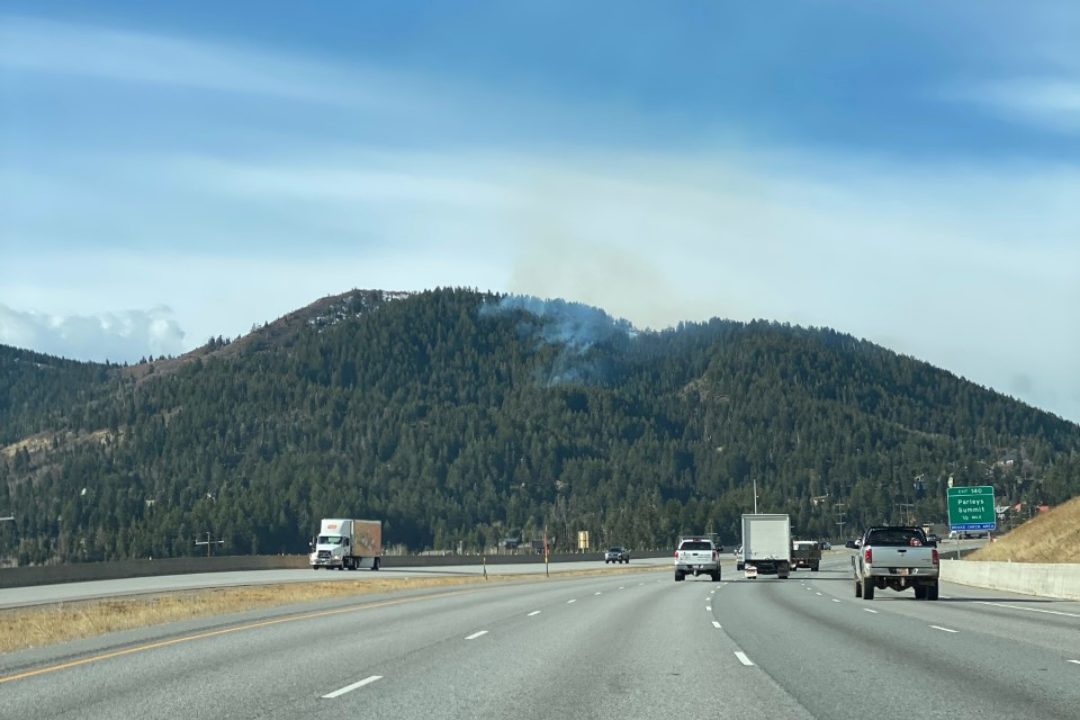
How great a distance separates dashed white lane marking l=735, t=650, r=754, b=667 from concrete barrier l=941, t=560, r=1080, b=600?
75.9ft

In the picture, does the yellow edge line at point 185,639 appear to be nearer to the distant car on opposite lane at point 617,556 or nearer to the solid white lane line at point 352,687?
the solid white lane line at point 352,687

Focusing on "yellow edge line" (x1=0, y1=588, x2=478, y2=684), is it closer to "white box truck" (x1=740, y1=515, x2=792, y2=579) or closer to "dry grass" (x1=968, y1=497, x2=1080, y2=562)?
"white box truck" (x1=740, y1=515, x2=792, y2=579)

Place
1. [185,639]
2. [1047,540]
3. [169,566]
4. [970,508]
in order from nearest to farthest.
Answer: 1. [185,639]
2. [970,508]
3. [1047,540]
4. [169,566]

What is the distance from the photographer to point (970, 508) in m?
69.6

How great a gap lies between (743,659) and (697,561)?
43851 mm

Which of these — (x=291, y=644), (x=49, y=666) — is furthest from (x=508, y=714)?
(x=291, y=644)

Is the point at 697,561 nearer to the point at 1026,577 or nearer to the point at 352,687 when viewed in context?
the point at 1026,577

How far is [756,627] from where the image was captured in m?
25.7

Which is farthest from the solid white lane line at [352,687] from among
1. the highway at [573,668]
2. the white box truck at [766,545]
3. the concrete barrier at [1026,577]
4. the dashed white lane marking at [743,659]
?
the white box truck at [766,545]

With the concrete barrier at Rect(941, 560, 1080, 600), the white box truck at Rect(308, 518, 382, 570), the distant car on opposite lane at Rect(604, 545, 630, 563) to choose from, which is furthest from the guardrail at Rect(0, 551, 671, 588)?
the concrete barrier at Rect(941, 560, 1080, 600)

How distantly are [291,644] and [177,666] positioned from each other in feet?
14.0

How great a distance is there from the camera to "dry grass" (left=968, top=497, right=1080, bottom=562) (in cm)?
6975

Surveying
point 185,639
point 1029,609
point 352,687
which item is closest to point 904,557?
point 1029,609

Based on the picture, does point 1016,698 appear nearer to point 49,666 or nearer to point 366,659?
point 366,659
